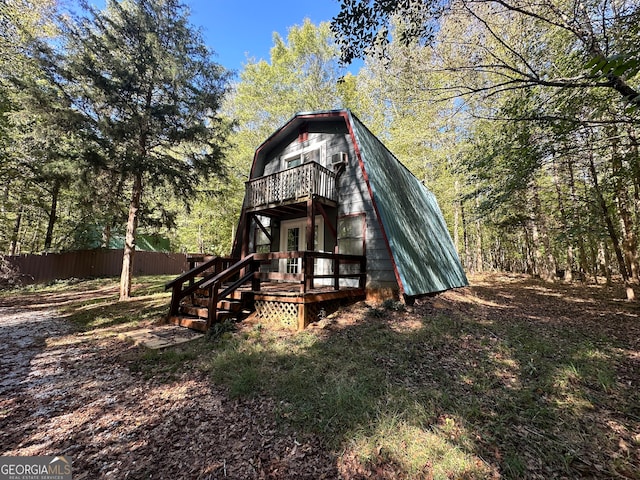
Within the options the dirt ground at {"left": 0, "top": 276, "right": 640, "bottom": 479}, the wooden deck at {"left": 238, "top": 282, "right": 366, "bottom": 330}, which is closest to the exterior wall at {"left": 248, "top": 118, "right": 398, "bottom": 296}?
the wooden deck at {"left": 238, "top": 282, "right": 366, "bottom": 330}

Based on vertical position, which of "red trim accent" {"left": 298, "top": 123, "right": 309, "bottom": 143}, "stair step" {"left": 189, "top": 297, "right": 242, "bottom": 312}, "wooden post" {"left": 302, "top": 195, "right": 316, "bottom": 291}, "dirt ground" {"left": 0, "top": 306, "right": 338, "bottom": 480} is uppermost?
"red trim accent" {"left": 298, "top": 123, "right": 309, "bottom": 143}

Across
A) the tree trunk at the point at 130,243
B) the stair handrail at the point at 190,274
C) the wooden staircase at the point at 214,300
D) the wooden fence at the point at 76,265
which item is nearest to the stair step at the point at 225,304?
the wooden staircase at the point at 214,300

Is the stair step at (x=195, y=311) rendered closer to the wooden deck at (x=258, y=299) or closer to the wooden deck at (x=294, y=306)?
the wooden deck at (x=258, y=299)

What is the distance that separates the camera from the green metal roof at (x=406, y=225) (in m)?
7.29

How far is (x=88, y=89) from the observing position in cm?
861

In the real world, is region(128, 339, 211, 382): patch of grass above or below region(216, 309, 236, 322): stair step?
below

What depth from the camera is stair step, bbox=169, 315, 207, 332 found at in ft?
18.9

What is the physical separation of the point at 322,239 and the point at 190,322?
465 centimetres

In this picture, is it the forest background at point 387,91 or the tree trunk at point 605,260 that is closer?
the forest background at point 387,91

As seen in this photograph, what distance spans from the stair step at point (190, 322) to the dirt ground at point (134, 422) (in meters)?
1.08

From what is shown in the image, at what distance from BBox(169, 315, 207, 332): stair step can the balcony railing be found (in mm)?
3960

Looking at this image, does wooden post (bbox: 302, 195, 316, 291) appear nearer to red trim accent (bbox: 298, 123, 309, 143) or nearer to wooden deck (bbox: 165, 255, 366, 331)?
wooden deck (bbox: 165, 255, 366, 331)

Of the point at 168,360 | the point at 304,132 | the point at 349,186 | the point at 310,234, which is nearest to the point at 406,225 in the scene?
the point at 349,186

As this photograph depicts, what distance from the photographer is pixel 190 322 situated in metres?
5.96
